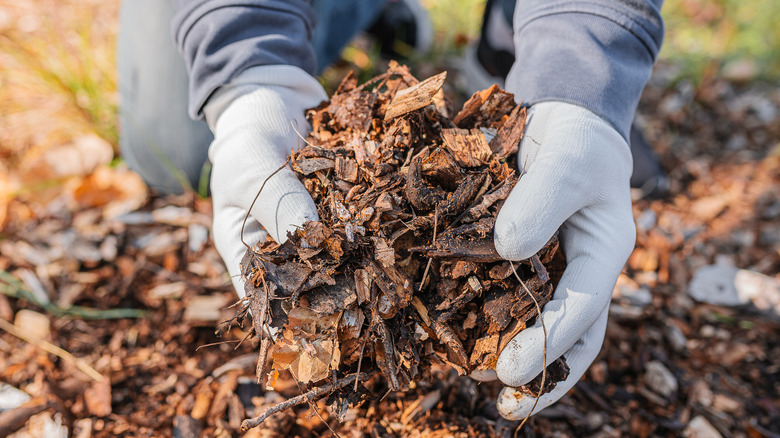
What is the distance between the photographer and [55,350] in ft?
6.94

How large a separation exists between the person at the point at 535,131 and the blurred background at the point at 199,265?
556 mm

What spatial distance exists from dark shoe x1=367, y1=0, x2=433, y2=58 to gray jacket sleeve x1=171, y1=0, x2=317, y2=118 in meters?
1.92

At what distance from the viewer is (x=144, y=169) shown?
292 cm

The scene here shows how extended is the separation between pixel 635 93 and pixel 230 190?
1.67 meters

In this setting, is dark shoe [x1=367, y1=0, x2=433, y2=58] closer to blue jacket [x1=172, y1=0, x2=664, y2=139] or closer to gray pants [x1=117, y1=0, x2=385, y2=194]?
gray pants [x1=117, y1=0, x2=385, y2=194]

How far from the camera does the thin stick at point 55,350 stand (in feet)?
6.66

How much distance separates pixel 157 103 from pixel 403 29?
2064mm

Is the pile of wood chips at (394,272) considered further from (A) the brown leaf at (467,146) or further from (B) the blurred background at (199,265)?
(B) the blurred background at (199,265)

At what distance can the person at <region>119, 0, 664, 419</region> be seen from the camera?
154 centimetres

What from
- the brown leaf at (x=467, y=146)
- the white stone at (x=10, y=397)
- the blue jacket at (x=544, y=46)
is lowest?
the white stone at (x=10, y=397)

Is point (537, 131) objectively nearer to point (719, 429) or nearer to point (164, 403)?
point (719, 429)

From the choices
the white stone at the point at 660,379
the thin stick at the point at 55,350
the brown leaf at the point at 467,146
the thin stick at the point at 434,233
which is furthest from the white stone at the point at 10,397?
the white stone at the point at 660,379

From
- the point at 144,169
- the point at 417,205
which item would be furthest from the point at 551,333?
the point at 144,169

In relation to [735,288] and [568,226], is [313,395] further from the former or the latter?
[735,288]
